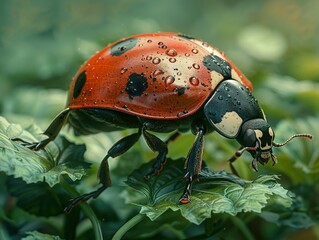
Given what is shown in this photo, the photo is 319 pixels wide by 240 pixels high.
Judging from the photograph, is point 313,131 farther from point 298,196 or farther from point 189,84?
point 189,84

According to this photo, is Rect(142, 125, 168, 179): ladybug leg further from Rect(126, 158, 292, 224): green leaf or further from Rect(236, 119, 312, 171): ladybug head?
Rect(236, 119, 312, 171): ladybug head

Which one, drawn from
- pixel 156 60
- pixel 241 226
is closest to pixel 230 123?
pixel 156 60

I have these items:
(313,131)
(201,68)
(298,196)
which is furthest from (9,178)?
(313,131)

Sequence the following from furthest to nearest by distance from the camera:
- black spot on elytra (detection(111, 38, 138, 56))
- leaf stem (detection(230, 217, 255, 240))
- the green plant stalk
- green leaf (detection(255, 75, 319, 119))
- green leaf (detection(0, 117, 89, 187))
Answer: green leaf (detection(255, 75, 319, 119)) < leaf stem (detection(230, 217, 255, 240)) < black spot on elytra (detection(111, 38, 138, 56)) < the green plant stalk < green leaf (detection(0, 117, 89, 187))

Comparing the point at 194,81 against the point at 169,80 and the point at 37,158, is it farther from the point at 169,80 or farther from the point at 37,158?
the point at 37,158

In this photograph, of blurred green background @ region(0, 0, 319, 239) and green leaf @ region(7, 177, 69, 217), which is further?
blurred green background @ region(0, 0, 319, 239)

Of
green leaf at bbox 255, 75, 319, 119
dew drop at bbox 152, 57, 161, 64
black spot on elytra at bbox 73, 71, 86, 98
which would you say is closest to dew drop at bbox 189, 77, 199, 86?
A: dew drop at bbox 152, 57, 161, 64

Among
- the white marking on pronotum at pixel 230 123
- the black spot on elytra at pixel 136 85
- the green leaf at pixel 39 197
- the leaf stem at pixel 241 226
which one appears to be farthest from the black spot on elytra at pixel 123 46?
the leaf stem at pixel 241 226

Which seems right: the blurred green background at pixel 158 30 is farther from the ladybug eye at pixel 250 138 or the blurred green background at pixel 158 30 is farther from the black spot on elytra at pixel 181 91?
the black spot on elytra at pixel 181 91
